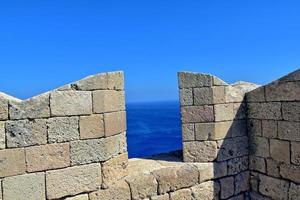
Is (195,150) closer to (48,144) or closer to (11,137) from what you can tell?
(48,144)

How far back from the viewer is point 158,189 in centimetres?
491

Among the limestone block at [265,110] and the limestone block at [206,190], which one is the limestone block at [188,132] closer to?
the limestone block at [206,190]

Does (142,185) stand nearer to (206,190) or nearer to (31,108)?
(206,190)

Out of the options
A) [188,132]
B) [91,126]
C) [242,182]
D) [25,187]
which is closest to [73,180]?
[25,187]

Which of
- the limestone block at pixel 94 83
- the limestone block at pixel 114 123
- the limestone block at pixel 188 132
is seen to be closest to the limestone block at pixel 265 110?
the limestone block at pixel 188 132

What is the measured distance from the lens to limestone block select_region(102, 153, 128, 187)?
14.4 ft

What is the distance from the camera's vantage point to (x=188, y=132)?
5.46 m

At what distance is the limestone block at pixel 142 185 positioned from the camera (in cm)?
466

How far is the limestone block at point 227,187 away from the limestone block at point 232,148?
389 millimetres

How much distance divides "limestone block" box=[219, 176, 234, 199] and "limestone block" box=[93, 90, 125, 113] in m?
2.36

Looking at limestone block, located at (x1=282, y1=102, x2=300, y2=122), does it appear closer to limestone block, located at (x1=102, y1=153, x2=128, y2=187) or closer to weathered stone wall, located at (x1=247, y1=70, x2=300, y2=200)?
weathered stone wall, located at (x1=247, y1=70, x2=300, y2=200)

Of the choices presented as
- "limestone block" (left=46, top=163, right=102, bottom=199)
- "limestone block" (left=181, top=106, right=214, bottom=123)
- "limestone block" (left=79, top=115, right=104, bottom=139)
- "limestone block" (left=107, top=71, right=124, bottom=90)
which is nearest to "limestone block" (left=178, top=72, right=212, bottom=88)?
"limestone block" (left=181, top=106, right=214, bottom=123)

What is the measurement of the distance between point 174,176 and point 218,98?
1.53 meters

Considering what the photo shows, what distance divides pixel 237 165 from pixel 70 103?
10.8ft
